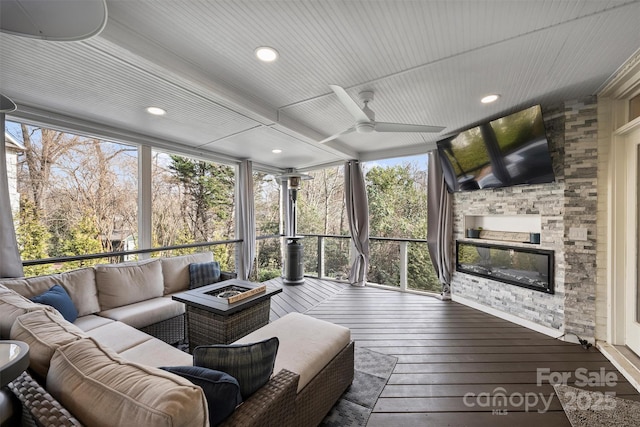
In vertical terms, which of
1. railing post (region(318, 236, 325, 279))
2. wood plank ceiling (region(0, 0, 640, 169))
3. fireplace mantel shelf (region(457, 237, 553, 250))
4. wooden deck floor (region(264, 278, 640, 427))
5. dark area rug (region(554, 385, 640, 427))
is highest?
wood plank ceiling (region(0, 0, 640, 169))

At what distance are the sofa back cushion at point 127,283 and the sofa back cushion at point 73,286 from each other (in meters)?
0.07

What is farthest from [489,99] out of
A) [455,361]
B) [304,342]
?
[304,342]

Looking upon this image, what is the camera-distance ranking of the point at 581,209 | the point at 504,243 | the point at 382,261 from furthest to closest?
the point at 382,261 → the point at 504,243 → the point at 581,209

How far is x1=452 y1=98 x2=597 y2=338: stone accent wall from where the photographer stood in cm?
265

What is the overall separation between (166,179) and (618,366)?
20.0 feet

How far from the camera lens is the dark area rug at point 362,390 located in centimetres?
174

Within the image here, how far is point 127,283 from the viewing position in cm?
276

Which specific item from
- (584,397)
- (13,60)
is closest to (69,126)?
(13,60)

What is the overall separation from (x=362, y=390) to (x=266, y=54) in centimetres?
267

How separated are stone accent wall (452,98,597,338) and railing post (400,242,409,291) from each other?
1706 mm

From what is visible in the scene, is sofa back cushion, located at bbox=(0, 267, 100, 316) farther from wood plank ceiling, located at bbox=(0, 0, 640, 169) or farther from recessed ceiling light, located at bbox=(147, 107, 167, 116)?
recessed ceiling light, located at bbox=(147, 107, 167, 116)

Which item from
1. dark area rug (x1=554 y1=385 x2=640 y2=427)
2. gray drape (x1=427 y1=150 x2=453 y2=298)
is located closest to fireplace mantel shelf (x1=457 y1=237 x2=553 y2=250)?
gray drape (x1=427 y1=150 x2=453 y2=298)

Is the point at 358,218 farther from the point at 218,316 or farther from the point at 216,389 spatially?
the point at 216,389

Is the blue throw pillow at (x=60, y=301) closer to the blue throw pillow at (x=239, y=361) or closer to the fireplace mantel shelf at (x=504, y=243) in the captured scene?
the blue throw pillow at (x=239, y=361)
